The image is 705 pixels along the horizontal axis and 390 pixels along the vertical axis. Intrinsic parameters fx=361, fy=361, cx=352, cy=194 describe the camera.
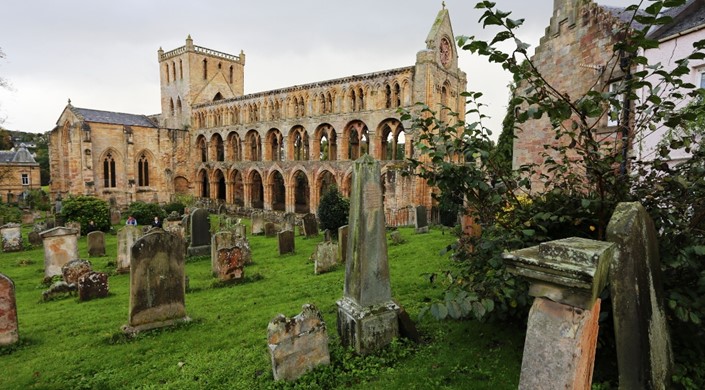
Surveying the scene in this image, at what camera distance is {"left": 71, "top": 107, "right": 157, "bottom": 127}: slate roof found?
93.9 feet

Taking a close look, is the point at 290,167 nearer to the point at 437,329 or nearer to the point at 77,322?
the point at 77,322

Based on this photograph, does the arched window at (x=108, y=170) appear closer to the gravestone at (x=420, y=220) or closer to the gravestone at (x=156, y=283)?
the gravestone at (x=420, y=220)

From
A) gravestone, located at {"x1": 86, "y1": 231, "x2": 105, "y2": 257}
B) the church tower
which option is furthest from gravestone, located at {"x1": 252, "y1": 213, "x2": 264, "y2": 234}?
the church tower

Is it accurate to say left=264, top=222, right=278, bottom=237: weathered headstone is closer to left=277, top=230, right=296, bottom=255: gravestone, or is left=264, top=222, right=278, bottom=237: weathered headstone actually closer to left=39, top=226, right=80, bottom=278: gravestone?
left=277, top=230, right=296, bottom=255: gravestone

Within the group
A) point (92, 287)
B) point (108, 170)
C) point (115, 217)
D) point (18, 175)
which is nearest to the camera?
point (92, 287)

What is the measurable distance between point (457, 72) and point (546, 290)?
999 inches

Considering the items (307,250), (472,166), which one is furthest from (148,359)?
(307,250)

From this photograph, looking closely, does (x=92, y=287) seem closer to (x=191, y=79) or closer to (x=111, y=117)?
(x=111, y=117)

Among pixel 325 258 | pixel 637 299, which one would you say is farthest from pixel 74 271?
pixel 637 299

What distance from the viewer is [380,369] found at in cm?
432

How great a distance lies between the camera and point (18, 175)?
39562mm

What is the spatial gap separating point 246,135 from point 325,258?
23.2 metres

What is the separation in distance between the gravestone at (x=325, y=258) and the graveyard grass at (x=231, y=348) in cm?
74

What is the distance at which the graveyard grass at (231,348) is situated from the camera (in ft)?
13.8
